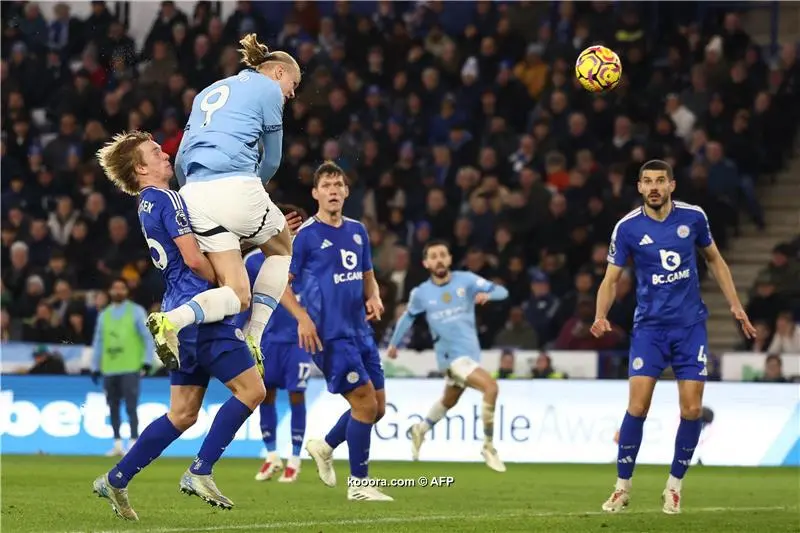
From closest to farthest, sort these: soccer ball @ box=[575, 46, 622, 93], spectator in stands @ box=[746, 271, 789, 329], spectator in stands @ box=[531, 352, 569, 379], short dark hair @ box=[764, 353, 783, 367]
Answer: soccer ball @ box=[575, 46, 622, 93] < short dark hair @ box=[764, 353, 783, 367] < spectator in stands @ box=[531, 352, 569, 379] < spectator in stands @ box=[746, 271, 789, 329]

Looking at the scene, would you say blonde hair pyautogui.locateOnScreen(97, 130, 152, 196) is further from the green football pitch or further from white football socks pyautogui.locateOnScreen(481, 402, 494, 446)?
white football socks pyautogui.locateOnScreen(481, 402, 494, 446)

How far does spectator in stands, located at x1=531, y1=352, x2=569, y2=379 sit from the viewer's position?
16547 millimetres

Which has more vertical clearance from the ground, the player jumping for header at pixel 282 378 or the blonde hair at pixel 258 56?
the blonde hair at pixel 258 56

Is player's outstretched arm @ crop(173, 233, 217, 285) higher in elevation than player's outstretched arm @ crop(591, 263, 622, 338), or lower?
higher

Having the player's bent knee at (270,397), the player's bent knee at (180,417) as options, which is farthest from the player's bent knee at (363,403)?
the player's bent knee at (270,397)

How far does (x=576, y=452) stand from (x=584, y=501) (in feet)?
16.6

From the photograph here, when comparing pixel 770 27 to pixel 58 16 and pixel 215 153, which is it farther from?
pixel 215 153

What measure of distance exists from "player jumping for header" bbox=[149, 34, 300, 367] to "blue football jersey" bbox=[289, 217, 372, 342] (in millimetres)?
2159

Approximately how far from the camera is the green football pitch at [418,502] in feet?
28.6

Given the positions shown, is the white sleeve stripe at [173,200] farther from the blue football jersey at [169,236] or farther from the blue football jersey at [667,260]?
the blue football jersey at [667,260]

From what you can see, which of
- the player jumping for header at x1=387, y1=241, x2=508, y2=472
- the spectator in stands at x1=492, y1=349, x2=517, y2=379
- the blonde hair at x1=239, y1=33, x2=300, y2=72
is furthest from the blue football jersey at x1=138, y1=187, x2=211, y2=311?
the spectator in stands at x1=492, y1=349, x2=517, y2=379

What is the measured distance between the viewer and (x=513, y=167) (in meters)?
19.9

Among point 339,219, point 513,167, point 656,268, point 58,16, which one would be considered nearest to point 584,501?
point 656,268

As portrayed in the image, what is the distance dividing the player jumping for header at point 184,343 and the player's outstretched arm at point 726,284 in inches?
144
